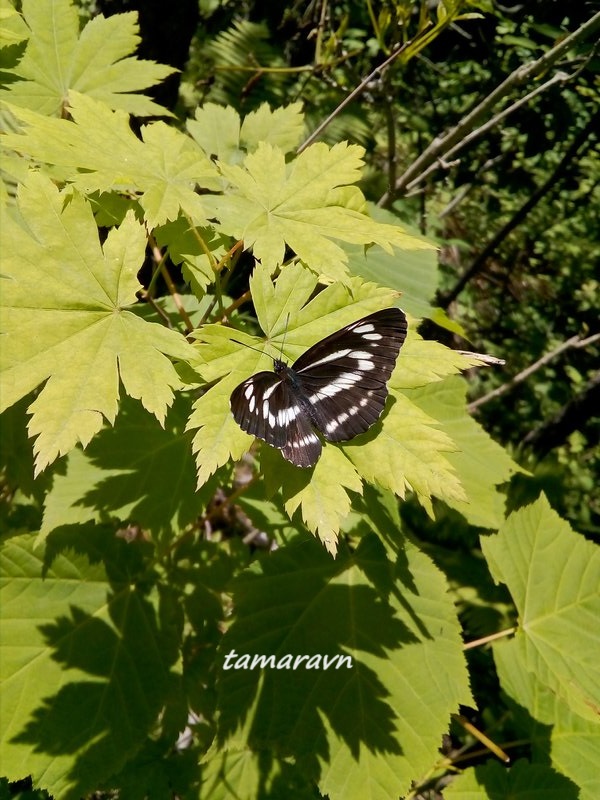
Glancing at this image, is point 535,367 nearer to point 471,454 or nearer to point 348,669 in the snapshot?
point 471,454

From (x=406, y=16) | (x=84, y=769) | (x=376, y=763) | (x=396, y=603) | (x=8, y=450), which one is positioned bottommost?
(x=84, y=769)

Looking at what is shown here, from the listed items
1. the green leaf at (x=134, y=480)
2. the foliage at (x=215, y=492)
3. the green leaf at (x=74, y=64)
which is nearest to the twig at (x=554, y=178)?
the foliage at (x=215, y=492)

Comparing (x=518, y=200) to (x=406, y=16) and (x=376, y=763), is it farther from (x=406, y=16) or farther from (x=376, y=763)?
(x=376, y=763)

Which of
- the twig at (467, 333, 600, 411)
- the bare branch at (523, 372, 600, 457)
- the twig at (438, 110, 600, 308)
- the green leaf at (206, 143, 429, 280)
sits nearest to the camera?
the green leaf at (206, 143, 429, 280)

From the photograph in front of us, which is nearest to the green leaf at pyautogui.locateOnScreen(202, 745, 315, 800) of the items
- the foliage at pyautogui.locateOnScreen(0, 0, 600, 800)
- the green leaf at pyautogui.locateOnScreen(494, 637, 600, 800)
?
the foliage at pyautogui.locateOnScreen(0, 0, 600, 800)

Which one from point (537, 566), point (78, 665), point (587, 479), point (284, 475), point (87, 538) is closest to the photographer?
point (284, 475)

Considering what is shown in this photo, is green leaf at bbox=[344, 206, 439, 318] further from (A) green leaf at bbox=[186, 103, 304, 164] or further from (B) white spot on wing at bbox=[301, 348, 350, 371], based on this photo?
(B) white spot on wing at bbox=[301, 348, 350, 371]

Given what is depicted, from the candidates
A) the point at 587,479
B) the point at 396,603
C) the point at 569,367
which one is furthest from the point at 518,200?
the point at 396,603
